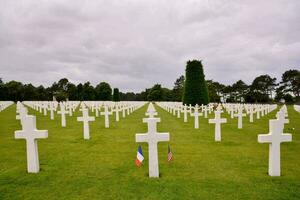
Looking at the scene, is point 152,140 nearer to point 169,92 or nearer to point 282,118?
point 282,118

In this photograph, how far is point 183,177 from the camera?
546 cm

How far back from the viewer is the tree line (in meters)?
67.9

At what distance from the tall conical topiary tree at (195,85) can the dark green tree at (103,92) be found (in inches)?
1954

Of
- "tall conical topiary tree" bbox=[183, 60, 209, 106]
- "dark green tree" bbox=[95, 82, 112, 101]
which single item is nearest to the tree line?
"dark green tree" bbox=[95, 82, 112, 101]

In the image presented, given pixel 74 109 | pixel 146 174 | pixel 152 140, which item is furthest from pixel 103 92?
pixel 152 140

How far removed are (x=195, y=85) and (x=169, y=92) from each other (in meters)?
58.8

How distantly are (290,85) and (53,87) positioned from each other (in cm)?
6470

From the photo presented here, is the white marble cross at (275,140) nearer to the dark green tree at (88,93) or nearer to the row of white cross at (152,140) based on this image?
the row of white cross at (152,140)

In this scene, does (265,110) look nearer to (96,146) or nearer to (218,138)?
(218,138)

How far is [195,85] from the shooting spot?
1203 inches

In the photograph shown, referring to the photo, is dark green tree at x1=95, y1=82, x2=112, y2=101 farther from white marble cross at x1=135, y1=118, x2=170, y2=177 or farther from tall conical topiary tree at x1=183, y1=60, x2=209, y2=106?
white marble cross at x1=135, y1=118, x2=170, y2=177

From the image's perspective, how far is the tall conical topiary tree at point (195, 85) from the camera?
99.6 ft

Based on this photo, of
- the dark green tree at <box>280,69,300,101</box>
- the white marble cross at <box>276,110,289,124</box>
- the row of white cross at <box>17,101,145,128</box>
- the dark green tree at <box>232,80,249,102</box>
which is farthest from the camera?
the dark green tree at <box>232,80,249,102</box>

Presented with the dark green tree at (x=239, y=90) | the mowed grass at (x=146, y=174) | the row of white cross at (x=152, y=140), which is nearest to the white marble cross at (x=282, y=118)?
the mowed grass at (x=146, y=174)
